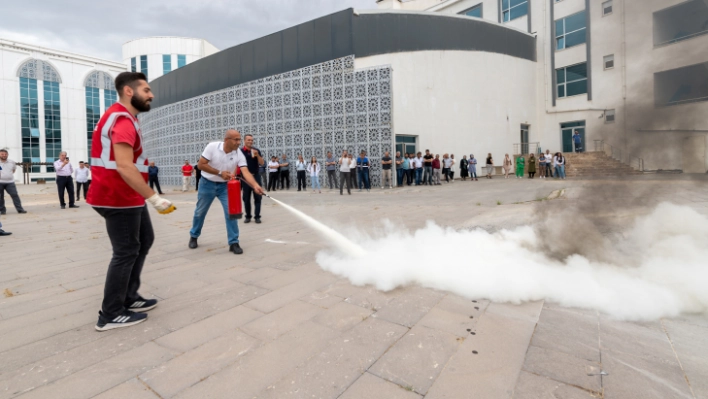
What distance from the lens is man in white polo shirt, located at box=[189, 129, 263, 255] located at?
4.91m

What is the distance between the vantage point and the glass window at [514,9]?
2525cm

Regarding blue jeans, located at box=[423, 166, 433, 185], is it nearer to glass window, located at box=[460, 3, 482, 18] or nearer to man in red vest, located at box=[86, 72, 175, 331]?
man in red vest, located at box=[86, 72, 175, 331]

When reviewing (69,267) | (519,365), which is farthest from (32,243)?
(519,365)

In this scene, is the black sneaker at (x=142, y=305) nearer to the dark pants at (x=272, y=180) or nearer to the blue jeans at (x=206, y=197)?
the blue jeans at (x=206, y=197)

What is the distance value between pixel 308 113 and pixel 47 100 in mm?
42887

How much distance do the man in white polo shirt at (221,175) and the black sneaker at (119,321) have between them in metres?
2.15

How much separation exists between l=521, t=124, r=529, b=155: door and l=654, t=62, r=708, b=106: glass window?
77.5ft

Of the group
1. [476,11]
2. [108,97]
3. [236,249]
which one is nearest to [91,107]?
[108,97]

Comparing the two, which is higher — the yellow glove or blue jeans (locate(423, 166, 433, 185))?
blue jeans (locate(423, 166, 433, 185))

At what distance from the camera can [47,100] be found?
43.1m

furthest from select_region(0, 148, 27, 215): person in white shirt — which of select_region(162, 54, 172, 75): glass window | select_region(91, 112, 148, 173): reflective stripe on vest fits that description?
select_region(162, 54, 172, 75): glass window

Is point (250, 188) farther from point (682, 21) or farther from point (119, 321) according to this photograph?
point (682, 21)

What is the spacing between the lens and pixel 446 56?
65.7 ft

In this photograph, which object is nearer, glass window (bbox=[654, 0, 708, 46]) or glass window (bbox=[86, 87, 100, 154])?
glass window (bbox=[654, 0, 708, 46])
